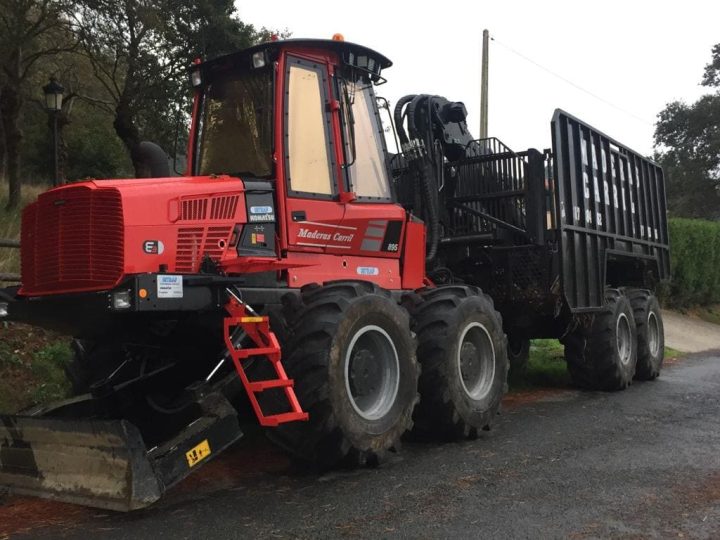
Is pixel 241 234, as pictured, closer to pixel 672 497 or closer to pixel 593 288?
pixel 672 497

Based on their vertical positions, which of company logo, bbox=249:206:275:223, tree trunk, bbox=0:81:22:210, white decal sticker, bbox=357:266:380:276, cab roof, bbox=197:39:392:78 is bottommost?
white decal sticker, bbox=357:266:380:276

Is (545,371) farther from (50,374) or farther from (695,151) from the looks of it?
(695,151)

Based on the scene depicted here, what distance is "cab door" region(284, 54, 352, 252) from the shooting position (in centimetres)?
541

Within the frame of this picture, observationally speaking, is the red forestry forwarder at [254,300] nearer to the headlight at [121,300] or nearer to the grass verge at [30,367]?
the headlight at [121,300]

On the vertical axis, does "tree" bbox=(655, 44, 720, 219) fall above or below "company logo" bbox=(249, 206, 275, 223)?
above

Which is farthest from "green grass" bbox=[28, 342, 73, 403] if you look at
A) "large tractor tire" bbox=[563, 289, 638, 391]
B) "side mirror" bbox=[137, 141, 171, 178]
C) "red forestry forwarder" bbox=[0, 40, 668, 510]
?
"large tractor tire" bbox=[563, 289, 638, 391]

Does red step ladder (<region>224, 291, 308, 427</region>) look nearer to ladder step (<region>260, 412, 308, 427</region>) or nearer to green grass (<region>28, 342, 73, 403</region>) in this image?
ladder step (<region>260, 412, 308, 427</region>)

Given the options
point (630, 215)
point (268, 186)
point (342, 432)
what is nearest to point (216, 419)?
point (342, 432)

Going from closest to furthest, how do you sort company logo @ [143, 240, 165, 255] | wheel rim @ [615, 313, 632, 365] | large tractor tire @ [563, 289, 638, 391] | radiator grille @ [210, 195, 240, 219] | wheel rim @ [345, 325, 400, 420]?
company logo @ [143, 240, 165, 255] < radiator grille @ [210, 195, 240, 219] < wheel rim @ [345, 325, 400, 420] < large tractor tire @ [563, 289, 638, 391] < wheel rim @ [615, 313, 632, 365]

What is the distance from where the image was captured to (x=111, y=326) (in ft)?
16.1

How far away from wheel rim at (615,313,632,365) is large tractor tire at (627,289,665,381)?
0.59 meters

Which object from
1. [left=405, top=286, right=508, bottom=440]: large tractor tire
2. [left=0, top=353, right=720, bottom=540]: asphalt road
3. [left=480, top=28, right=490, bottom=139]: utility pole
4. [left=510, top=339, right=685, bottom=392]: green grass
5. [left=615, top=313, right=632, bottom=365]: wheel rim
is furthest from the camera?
[left=480, top=28, right=490, bottom=139]: utility pole

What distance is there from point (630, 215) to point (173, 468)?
827 cm

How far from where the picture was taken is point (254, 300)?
5.05m
